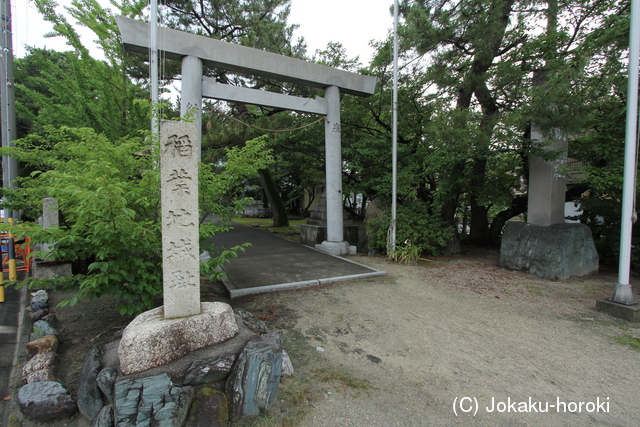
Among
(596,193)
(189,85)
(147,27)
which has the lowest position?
(596,193)

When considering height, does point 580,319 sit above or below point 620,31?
below

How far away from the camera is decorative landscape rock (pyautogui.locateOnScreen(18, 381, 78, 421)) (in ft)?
8.05

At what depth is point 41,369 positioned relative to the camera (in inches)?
112

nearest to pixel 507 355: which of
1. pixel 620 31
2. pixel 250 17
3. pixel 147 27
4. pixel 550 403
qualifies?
pixel 550 403

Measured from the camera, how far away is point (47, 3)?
→ 7.40 metres

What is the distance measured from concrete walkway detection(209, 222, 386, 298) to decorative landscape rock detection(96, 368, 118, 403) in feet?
8.86

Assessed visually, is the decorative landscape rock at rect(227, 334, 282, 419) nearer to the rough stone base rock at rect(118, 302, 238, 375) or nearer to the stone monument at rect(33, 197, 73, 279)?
the rough stone base rock at rect(118, 302, 238, 375)

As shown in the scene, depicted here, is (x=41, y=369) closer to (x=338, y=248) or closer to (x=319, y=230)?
(x=338, y=248)

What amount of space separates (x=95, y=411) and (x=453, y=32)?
9.06 m

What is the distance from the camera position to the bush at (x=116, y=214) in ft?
9.14

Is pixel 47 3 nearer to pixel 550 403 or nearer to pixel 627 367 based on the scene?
pixel 550 403

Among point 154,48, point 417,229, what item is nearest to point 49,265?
point 154,48

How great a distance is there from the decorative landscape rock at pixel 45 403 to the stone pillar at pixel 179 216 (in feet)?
3.05

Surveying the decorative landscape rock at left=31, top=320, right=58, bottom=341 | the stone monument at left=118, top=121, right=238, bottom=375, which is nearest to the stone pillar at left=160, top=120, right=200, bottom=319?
the stone monument at left=118, top=121, right=238, bottom=375
